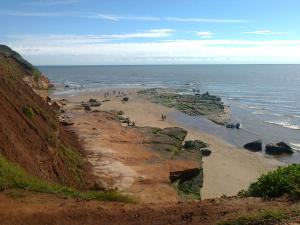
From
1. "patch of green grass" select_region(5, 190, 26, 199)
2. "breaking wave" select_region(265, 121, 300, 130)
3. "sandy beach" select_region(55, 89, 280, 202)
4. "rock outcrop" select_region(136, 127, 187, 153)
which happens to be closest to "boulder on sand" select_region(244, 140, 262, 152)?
"sandy beach" select_region(55, 89, 280, 202)

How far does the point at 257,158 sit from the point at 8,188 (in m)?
26.5

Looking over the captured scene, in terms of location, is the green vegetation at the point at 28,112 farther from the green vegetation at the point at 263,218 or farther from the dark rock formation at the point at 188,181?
the green vegetation at the point at 263,218

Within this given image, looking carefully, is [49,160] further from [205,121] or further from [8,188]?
[205,121]

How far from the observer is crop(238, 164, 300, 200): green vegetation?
1279 cm

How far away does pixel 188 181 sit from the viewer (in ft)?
84.9

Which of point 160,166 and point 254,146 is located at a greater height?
point 160,166

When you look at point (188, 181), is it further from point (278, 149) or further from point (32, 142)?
point (278, 149)

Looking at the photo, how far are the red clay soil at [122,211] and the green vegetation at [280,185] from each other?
0.63 meters

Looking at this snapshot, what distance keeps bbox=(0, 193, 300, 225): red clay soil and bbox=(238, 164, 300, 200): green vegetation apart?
0.63m

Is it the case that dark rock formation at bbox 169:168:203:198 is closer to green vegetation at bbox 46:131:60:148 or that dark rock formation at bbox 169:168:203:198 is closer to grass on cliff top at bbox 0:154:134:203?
green vegetation at bbox 46:131:60:148

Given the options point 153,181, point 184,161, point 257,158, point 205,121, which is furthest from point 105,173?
point 205,121

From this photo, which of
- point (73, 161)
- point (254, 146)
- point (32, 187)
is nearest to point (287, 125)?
point (254, 146)

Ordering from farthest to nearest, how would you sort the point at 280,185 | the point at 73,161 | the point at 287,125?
the point at 287,125
the point at 73,161
the point at 280,185

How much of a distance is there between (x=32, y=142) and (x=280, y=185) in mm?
12760
